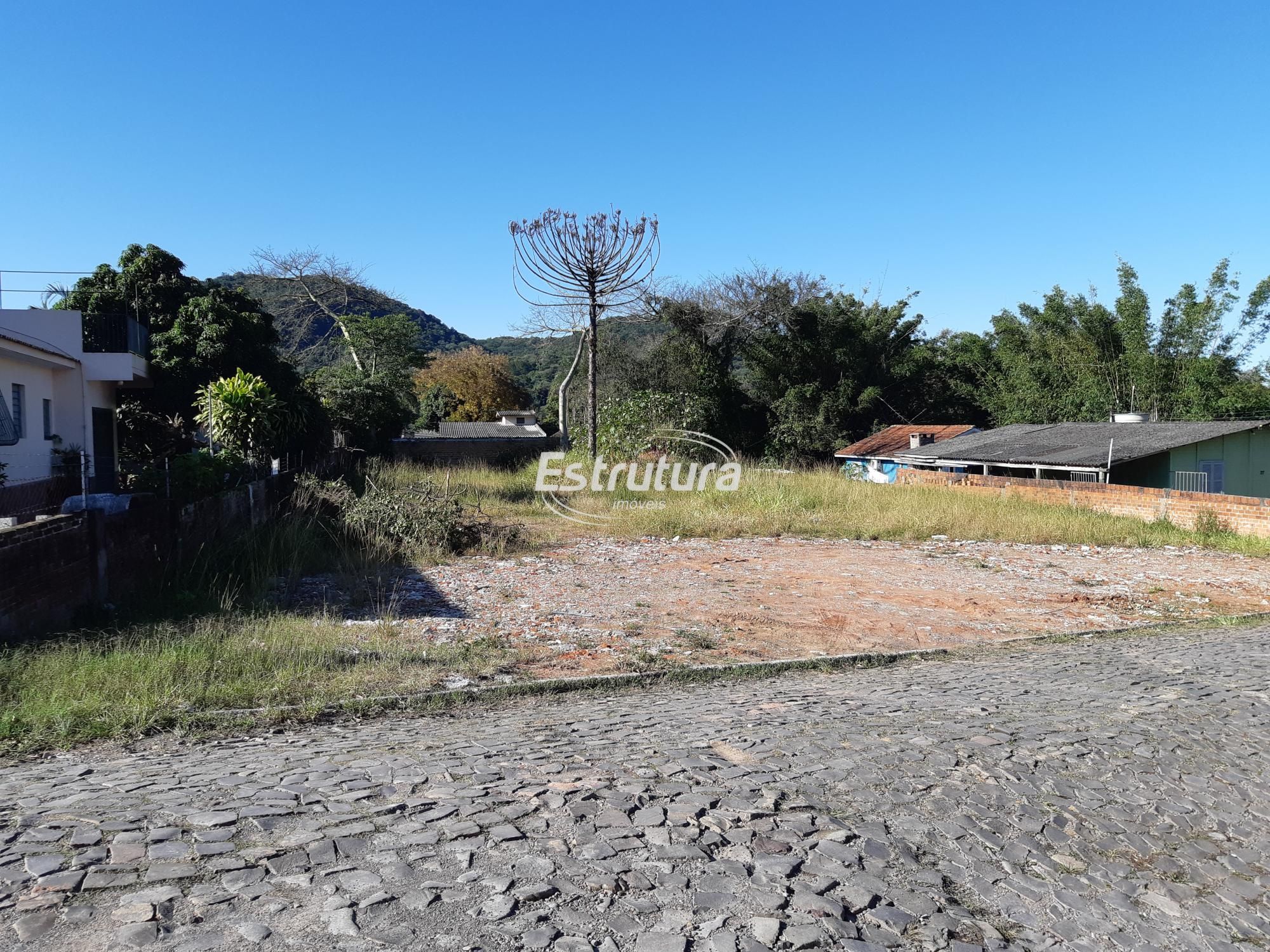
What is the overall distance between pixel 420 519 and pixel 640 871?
384 inches

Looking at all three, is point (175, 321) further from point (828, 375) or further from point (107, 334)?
point (828, 375)

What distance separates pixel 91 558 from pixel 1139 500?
56.8ft

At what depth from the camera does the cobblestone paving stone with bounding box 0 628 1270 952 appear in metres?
2.69

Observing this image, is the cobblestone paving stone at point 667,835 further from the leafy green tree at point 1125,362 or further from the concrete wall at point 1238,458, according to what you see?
the leafy green tree at point 1125,362

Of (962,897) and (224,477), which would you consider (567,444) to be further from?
(962,897)

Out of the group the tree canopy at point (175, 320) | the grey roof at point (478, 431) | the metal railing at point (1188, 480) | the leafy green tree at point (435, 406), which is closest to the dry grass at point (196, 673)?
the tree canopy at point (175, 320)

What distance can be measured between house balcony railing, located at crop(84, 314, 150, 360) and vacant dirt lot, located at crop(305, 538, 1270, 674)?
32.0 ft

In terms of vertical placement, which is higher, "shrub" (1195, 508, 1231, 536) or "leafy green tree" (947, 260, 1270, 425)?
"leafy green tree" (947, 260, 1270, 425)

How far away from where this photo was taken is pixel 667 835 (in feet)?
10.8

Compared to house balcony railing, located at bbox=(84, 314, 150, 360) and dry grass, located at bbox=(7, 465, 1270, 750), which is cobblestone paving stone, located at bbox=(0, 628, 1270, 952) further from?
house balcony railing, located at bbox=(84, 314, 150, 360)

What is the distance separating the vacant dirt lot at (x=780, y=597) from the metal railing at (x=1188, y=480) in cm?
832

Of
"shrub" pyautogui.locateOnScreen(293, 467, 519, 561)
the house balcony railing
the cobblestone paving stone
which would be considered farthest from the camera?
the house balcony railing

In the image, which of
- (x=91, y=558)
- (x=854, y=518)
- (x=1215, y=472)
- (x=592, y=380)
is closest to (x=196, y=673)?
(x=91, y=558)

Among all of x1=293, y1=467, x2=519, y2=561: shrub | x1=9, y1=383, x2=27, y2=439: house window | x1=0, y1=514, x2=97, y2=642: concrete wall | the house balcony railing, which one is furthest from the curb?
the house balcony railing
